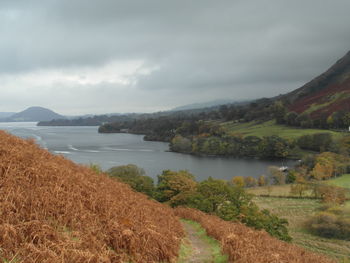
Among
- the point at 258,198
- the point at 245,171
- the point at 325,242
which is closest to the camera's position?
the point at 325,242

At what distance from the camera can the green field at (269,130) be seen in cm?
10128

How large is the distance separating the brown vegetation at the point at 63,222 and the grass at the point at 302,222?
801 inches

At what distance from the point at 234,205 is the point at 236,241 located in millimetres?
12089

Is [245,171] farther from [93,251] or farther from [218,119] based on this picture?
[218,119]

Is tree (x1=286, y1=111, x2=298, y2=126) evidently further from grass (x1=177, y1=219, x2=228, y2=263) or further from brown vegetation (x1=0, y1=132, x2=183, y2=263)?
brown vegetation (x1=0, y1=132, x2=183, y2=263)

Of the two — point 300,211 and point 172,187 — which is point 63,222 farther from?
point 300,211

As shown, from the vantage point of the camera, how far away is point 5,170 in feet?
23.4

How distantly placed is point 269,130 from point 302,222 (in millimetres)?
88139

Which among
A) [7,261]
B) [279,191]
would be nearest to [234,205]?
[7,261]

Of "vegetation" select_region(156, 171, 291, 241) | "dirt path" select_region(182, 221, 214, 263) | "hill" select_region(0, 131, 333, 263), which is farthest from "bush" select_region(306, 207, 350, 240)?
"hill" select_region(0, 131, 333, 263)

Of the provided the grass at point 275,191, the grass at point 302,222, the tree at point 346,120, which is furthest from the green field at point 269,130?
the grass at point 302,222

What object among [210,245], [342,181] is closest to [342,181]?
[342,181]

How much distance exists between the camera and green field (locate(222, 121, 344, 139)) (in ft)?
332

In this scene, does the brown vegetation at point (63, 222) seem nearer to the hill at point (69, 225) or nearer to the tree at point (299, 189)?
the hill at point (69, 225)
